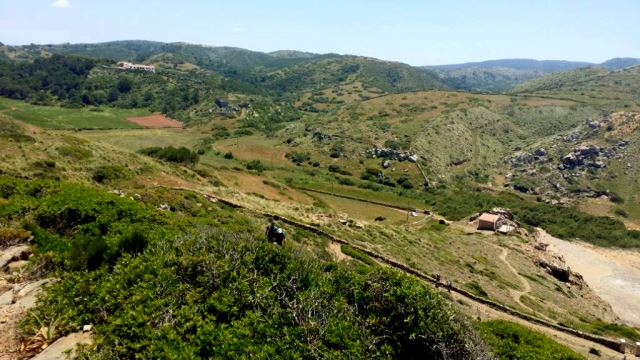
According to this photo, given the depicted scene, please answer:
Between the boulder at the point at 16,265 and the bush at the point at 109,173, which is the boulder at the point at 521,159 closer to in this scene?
the bush at the point at 109,173

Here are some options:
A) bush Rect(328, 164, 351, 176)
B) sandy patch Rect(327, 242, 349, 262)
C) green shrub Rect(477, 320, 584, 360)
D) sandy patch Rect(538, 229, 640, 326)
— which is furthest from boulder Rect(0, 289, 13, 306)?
bush Rect(328, 164, 351, 176)

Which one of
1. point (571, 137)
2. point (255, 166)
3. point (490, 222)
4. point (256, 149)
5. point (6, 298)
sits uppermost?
point (6, 298)

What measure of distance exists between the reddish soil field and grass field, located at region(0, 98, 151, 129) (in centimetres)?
363

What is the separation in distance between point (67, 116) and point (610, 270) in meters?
156

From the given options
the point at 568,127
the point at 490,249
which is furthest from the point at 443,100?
the point at 490,249

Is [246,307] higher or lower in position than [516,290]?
higher

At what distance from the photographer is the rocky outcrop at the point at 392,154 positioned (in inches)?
4868

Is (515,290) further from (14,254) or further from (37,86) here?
(37,86)

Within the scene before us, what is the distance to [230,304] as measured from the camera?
34.9 feet

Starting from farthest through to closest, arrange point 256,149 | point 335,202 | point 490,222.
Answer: point 256,149 < point 335,202 < point 490,222

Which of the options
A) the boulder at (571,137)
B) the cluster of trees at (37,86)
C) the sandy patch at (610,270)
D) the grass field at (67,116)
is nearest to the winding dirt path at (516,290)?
the sandy patch at (610,270)

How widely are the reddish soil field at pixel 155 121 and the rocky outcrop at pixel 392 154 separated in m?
78.6

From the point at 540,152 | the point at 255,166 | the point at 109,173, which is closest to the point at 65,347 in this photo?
the point at 109,173

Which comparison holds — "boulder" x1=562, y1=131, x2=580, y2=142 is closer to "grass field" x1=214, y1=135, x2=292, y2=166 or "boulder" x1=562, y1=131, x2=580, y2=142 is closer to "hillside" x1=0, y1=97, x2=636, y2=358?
"hillside" x1=0, y1=97, x2=636, y2=358
